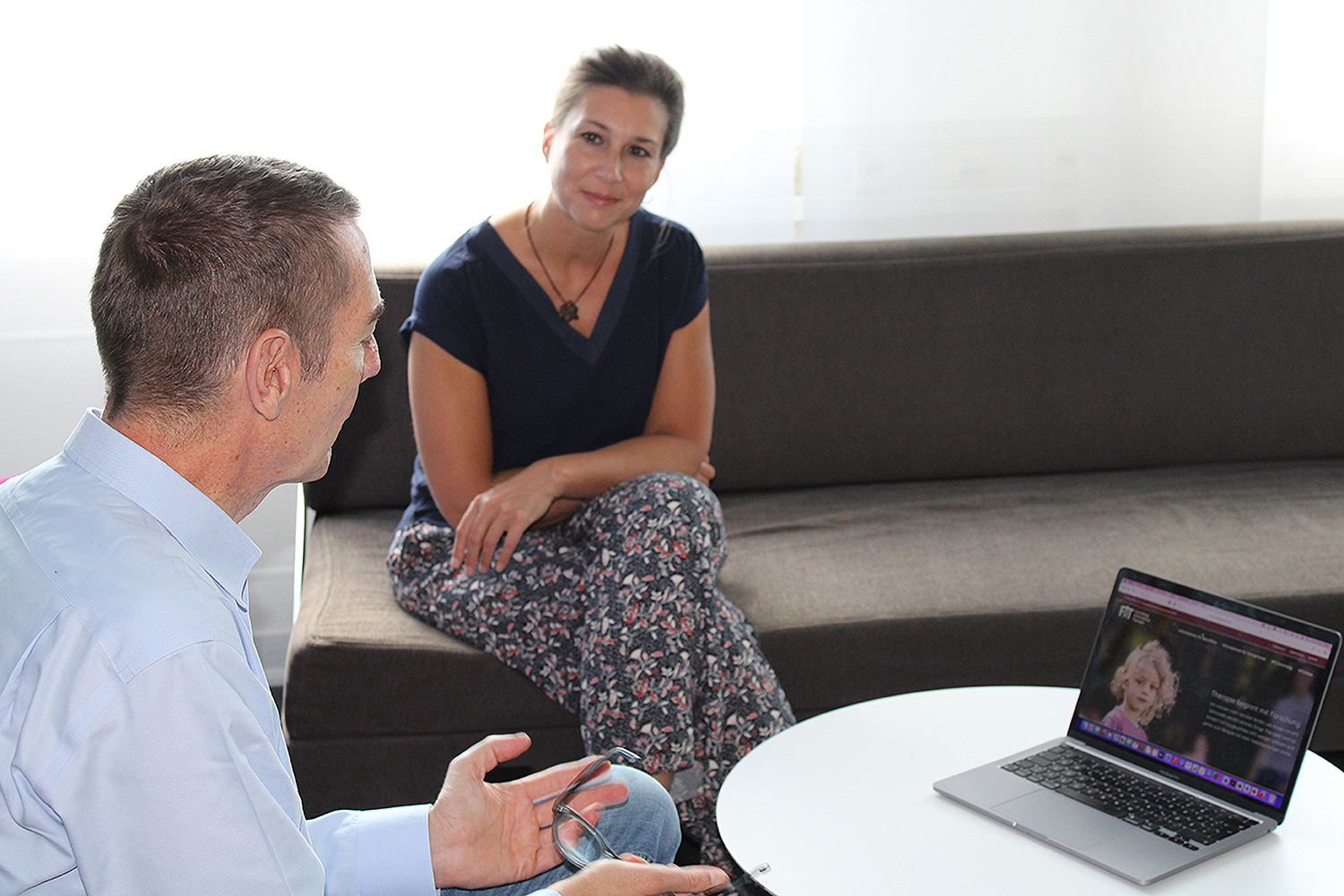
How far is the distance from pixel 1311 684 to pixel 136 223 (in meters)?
1.13

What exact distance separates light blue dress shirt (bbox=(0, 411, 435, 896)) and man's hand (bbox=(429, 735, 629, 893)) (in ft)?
1.09

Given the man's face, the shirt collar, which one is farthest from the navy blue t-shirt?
the shirt collar

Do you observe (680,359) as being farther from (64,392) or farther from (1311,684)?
(64,392)

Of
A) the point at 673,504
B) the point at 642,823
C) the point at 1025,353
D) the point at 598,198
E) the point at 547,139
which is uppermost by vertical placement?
the point at 547,139

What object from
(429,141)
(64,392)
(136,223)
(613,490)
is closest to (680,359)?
(613,490)

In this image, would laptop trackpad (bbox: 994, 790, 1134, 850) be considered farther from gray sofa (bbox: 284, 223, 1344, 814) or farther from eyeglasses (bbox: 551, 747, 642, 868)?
gray sofa (bbox: 284, 223, 1344, 814)

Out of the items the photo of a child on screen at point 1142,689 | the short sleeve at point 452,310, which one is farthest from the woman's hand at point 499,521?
the photo of a child on screen at point 1142,689

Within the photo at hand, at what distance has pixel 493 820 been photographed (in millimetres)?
1162

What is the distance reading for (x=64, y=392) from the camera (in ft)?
8.94

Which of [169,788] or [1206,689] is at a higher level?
[169,788]

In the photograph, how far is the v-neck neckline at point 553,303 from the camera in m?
2.05

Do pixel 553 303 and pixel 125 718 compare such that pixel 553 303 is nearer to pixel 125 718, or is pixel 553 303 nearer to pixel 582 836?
pixel 582 836

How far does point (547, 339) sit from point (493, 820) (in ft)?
3.42

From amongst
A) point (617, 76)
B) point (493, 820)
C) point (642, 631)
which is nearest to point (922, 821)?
point (493, 820)
